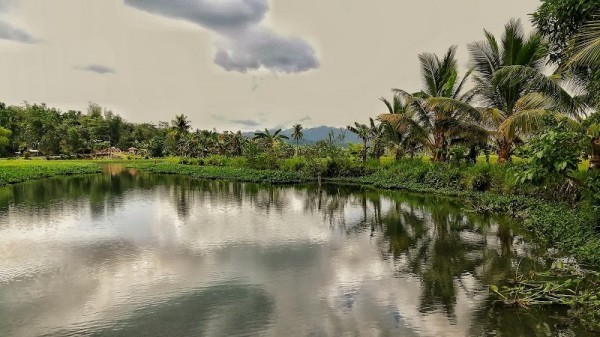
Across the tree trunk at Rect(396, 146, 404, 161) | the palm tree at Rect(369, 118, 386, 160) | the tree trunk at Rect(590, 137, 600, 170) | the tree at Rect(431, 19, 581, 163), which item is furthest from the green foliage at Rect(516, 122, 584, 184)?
the palm tree at Rect(369, 118, 386, 160)

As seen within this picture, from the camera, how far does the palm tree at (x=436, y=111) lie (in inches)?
812

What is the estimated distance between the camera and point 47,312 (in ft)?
19.6

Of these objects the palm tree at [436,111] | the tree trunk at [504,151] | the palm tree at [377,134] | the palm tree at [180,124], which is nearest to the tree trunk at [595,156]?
the tree trunk at [504,151]

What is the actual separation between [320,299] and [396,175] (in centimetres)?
1886

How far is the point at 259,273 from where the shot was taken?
25.5ft

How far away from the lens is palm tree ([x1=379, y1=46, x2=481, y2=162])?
20.6 meters

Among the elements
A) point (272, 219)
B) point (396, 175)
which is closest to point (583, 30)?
point (272, 219)

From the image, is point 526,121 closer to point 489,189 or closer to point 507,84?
point 507,84

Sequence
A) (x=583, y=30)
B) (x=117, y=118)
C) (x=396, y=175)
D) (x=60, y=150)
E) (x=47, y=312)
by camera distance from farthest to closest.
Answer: (x=117, y=118), (x=60, y=150), (x=396, y=175), (x=583, y=30), (x=47, y=312)

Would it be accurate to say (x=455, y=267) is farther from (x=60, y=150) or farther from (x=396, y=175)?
(x=60, y=150)

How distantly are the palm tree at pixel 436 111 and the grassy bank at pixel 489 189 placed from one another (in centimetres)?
170

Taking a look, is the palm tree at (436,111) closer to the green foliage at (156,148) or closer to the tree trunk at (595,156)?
the tree trunk at (595,156)

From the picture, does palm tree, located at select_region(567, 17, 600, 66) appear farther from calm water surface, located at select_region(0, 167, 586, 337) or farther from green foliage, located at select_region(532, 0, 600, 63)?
calm water surface, located at select_region(0, 167, 586, 337)

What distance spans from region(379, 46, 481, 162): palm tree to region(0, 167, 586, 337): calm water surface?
7801 mm
